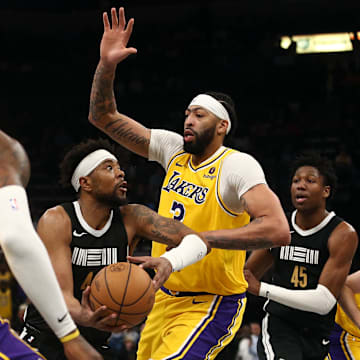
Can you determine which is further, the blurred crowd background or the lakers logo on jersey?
the blurred crowd background

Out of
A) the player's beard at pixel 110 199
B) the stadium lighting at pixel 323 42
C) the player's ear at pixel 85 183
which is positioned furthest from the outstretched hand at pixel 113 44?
the stadium lighting at pixel 323 42

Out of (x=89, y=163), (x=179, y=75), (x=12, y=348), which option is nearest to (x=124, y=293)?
(x=12, y=348)

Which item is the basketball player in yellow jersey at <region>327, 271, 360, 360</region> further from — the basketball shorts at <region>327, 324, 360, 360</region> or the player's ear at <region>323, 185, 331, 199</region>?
the player's ear at <region>323, 185, 331, 199</region>

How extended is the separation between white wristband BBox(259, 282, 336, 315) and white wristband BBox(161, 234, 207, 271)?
1229 mm

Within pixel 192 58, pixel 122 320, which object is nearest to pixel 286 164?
pixel 192 58

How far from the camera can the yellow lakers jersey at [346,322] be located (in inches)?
208

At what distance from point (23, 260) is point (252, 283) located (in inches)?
107

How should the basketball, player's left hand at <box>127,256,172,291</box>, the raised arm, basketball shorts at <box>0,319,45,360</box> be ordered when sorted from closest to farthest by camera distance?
basketball shorts at <box>0,319,45,360</box>
the basketball
player's left hand at <box>127,256,172,291</box>
the raised arm

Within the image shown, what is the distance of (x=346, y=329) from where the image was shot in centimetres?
534

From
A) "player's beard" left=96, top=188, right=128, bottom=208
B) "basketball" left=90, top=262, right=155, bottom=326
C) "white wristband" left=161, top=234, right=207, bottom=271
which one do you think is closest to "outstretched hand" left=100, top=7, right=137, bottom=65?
"player's beard" left=96, top=188, right=128, bottom=208

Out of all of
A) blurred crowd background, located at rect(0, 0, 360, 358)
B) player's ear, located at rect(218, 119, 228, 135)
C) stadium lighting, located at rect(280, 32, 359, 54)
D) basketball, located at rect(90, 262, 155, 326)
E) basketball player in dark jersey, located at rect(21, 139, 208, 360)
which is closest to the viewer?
basketball, located at rect(90, 262, 155, 326)

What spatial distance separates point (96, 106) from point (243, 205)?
1.39 metres

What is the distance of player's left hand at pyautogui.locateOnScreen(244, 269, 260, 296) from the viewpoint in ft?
15.6

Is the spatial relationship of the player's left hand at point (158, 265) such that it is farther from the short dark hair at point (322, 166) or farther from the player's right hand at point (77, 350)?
the short dark hair at point (322, 166)
